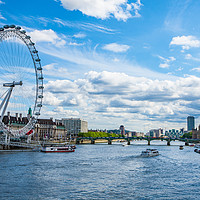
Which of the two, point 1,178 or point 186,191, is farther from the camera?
point 1,178

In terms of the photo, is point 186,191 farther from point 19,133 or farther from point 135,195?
point 19,133

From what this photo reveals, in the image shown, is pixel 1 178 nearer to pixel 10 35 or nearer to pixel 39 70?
pixel 10 35

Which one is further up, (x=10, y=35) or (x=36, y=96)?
(x=10, y=35)

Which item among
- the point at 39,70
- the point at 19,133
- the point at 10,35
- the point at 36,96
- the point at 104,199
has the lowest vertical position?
the point at 104,199

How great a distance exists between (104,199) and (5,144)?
63637 millimetres

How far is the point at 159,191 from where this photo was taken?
34188 millimetres

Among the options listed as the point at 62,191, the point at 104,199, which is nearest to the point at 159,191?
the point at 104,199

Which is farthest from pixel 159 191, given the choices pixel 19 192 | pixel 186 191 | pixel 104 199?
pixel 19 192

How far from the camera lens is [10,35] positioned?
66.8 meters

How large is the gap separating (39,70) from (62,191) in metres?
50.6

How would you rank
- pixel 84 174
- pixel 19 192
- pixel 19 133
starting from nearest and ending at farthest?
pixel 19 192, pixel 84 174, pixel 19 133

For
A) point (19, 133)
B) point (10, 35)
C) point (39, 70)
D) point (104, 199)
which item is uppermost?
point (10, 35)

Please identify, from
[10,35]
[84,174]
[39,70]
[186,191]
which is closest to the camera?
[186,191]

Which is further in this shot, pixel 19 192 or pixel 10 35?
pixel 10 35
